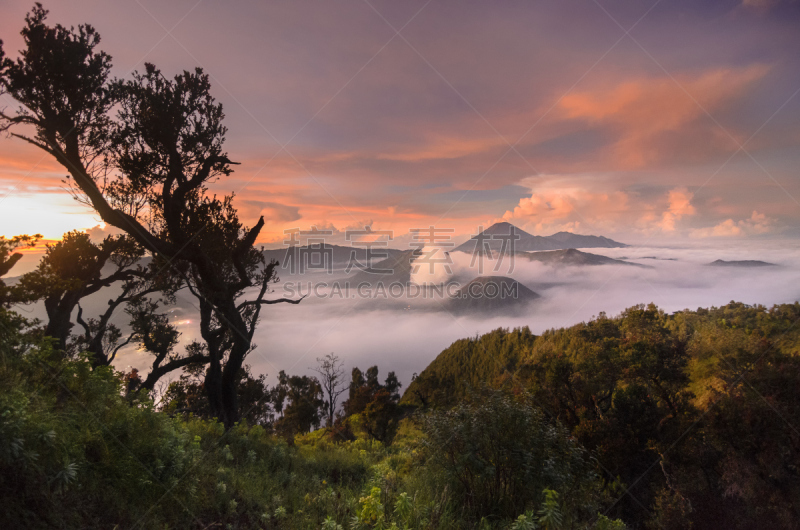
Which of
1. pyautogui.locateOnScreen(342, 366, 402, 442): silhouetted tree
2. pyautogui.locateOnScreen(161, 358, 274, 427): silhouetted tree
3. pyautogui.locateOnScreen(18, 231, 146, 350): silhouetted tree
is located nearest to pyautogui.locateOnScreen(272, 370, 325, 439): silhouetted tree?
pyautogui.locateOnScreen(342, 366, 402, 442): silhouetted tree

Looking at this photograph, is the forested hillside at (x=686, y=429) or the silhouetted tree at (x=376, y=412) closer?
the forested hillside at (x=686, y=429)

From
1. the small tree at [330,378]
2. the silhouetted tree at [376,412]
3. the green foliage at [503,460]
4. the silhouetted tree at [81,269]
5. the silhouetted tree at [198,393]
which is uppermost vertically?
the silhouetted tree at [81,269]

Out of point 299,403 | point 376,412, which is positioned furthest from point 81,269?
point 376,412

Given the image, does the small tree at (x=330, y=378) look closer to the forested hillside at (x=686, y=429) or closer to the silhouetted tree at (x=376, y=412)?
the silhouetted tree at (x=376, y=412)

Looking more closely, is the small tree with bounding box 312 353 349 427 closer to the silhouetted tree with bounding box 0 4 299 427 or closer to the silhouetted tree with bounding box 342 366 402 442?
the silhouetted tree with bounding box 342 366 402 442

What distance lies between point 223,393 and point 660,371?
89.0 feet

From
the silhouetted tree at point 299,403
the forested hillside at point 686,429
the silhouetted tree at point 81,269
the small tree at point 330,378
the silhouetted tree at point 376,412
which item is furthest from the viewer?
the silhouetted tree at point 376,412

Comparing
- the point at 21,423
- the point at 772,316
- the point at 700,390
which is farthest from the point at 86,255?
the point at 772,316

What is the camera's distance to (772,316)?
4359 centimetres

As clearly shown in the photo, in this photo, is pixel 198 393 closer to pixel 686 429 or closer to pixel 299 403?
pixel 299 403

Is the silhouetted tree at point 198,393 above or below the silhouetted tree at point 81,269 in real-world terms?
below

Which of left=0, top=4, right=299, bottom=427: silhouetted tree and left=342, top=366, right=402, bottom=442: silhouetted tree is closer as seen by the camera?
left=0, top=4, right=299, bottom=427: silhouetted tree

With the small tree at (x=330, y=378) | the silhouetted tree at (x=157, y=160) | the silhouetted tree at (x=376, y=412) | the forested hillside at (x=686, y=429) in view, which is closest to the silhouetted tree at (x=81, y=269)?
the silhouetted tree at (x=157, y=160)

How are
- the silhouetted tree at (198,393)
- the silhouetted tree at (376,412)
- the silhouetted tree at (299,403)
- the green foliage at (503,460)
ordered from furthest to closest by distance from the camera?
1. the silhouetted tree at (376,412)
2. the silhouetted tree at (299,403)
3. the silhouetted tree at (198,393)
4. the green foliage at (503,460)
